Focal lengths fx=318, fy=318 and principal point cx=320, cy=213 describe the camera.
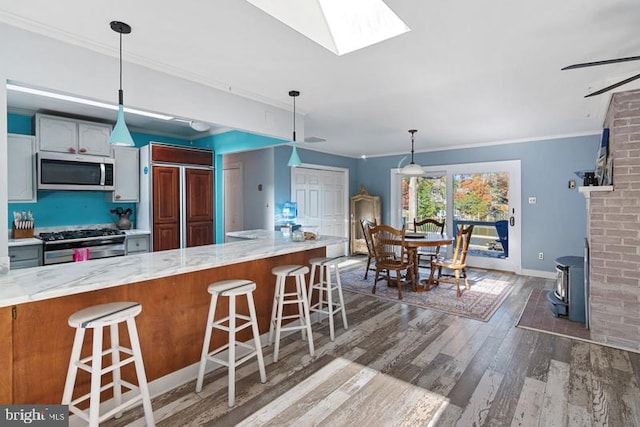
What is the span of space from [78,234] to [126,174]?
3.34ft

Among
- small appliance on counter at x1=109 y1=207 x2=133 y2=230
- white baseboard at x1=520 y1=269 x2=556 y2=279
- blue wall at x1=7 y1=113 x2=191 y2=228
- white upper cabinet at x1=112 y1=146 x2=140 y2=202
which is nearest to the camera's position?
blue wall at x1=7 y1=113 x2=191 y2=228

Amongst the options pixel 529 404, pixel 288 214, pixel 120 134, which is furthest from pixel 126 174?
pixel 529 404

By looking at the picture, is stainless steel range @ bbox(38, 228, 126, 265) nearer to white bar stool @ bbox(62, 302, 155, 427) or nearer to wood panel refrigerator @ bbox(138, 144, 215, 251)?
wood panel refrigerator @ bbox(138, 144, 215, 251)

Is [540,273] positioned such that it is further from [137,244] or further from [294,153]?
[137,244]

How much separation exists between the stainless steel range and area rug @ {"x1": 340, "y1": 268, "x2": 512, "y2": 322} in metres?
3.12

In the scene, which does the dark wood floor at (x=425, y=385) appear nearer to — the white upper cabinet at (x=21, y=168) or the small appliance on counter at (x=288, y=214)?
the small appliance on counter at (x=288, y=214)


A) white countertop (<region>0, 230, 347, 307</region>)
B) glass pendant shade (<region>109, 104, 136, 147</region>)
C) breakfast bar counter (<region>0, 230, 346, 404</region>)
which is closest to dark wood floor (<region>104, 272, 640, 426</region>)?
breakfast bar counter (<region>0, 230, 346, 404</region>)

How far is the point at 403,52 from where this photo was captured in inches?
90.5

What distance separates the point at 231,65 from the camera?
8.36 feet

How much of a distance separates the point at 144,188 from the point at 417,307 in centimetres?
403

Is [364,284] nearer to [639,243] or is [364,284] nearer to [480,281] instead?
[480,281]

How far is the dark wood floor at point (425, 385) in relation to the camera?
1.90 m

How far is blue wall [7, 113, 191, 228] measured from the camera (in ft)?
12.7

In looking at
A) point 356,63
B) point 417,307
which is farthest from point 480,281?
point 356,63
